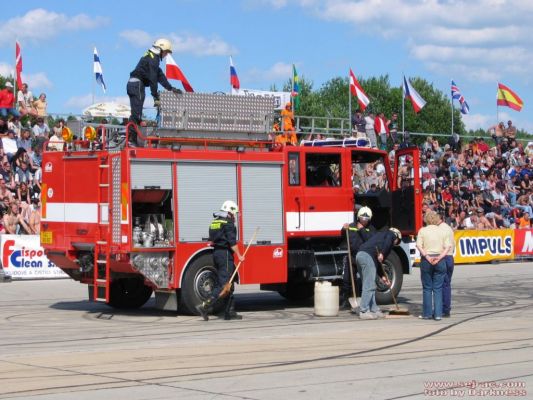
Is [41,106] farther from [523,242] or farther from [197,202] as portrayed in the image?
[523,242]

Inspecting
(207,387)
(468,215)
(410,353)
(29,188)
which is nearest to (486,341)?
(410,353)

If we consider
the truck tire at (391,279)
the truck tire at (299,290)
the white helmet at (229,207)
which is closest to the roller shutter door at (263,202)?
the white helmet at (229,207)

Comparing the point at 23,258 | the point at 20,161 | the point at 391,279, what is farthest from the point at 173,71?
the point at 391,279

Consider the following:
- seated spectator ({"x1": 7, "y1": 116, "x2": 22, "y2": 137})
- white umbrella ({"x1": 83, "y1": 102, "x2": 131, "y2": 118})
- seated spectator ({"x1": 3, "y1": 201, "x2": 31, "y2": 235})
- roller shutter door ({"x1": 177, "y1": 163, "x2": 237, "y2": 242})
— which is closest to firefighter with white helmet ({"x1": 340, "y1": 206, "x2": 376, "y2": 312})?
roller shutter door ({"x1": 177, "y1": 163, "x2": 237, "y2": 242})

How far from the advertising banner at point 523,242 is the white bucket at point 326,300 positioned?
58.8ft

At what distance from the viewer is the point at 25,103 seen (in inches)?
1170

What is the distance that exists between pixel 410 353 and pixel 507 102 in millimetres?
32741

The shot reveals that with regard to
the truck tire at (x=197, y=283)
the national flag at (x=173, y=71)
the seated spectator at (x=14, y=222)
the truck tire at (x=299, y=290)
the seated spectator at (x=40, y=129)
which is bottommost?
the truck tire at (x=299, y=290)

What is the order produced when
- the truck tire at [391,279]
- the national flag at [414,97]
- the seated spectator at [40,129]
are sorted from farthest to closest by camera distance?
the national flag at [414,97]
the seated spectator at [40,129]
the truck tire at [391,279]

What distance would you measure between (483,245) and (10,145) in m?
14.8

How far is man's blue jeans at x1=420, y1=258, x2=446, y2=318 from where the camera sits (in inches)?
628

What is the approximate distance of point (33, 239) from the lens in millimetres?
24047

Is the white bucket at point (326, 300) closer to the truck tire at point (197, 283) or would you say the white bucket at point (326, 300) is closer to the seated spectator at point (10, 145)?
the truck tire at point (197, 283)

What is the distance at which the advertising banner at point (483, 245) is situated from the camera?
3162 centimetres
